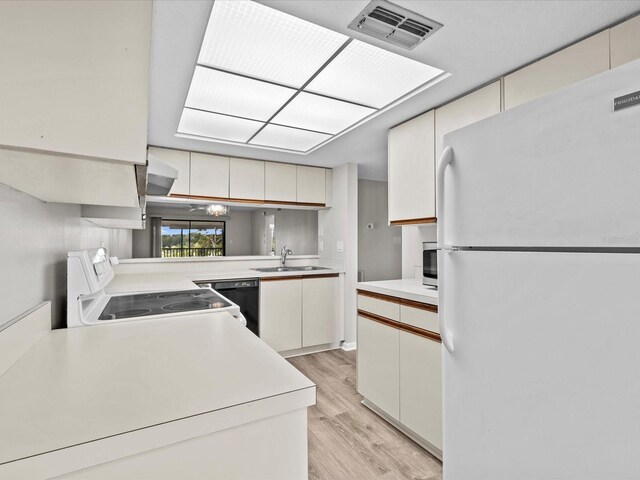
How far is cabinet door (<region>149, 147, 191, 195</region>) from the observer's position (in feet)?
10.2

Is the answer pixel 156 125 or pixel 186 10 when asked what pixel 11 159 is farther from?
pixel 156 125

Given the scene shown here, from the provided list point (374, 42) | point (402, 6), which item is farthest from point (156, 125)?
point (402, 6)

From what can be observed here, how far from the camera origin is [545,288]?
0.88 m

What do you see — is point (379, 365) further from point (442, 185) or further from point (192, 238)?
point (192, 238)

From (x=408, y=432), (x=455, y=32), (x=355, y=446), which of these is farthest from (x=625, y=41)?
(x=355, y=446)

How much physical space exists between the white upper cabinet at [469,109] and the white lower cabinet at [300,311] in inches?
80.4

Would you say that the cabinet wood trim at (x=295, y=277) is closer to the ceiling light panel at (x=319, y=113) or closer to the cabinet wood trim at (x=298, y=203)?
the cabinet wood trim at (x=298, y=203)

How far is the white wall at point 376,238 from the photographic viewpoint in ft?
15.8

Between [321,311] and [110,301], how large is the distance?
7.59ft

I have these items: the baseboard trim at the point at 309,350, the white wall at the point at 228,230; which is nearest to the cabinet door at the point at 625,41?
the baseboard trim at the point at 309,350

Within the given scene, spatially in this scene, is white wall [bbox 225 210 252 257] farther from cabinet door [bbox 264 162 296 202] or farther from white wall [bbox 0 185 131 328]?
white wall [bbox 0 185 131 328]

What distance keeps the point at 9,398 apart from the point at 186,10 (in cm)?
144

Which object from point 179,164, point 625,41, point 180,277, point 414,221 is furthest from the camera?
point 179,164

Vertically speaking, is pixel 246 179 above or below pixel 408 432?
above
